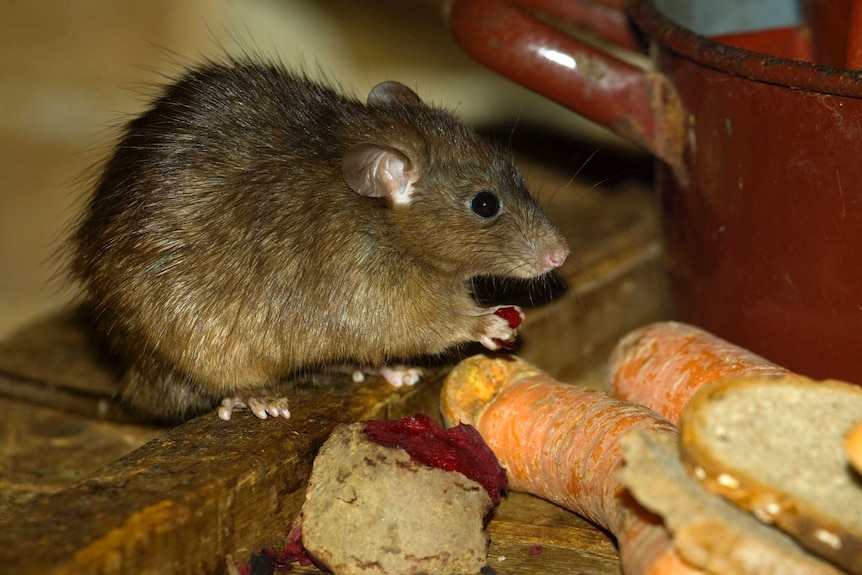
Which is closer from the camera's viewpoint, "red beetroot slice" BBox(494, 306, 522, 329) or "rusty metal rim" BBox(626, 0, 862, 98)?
"rusty metal rim" BBox(626, 0, 862, 98)

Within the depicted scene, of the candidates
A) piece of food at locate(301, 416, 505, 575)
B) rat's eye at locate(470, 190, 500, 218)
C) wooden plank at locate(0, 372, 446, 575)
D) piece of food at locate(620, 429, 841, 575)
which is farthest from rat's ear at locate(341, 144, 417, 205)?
piece of food at locate(620, 429, 841, 575)

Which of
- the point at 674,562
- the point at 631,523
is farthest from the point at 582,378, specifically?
the point at 674,562

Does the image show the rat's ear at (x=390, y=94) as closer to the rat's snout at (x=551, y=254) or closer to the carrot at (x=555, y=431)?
the rat's snout at (x=551, y=254)

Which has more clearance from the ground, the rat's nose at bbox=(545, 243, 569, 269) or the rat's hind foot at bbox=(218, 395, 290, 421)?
the rat's nose at bbox=(545, 243, 569, 269)

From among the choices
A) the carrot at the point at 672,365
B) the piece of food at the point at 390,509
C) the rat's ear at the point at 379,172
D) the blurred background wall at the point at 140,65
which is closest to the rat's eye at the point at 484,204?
the rat's ear at the point at 379,172

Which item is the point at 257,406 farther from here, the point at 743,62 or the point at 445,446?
the point at 743,62

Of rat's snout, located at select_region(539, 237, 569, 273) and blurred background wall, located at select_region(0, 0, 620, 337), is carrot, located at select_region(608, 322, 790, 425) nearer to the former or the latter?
rat's snout, located at select_region(539, 237, 569, 273)

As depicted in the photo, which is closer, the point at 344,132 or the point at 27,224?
the point at 344,132

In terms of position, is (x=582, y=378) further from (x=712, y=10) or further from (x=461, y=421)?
(x=712, y=10)
